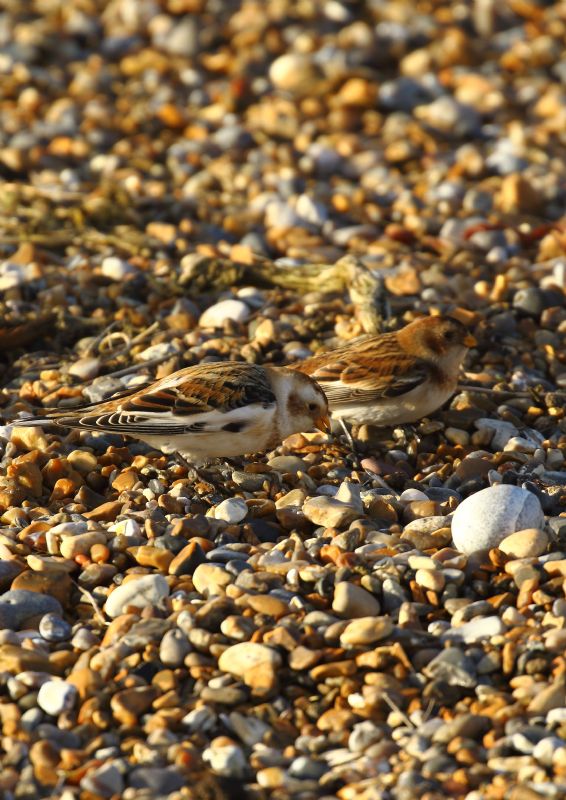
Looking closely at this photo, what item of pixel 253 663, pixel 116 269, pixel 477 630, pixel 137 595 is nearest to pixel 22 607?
pixel 137 595

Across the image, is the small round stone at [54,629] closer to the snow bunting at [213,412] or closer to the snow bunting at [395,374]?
the snow bunting at [213,412]

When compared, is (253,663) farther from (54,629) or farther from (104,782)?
(54,629)

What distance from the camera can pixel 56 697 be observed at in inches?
147

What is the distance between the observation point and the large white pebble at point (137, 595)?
13.7 ft

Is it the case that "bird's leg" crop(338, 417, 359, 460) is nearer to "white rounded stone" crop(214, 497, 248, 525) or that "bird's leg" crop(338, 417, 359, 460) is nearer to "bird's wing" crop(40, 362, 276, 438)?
"bird's wing" crop(40, 362, 276, 438)

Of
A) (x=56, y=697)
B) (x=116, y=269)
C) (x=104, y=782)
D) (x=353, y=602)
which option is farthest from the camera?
(x=116, y=269)

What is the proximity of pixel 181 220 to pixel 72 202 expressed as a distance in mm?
743

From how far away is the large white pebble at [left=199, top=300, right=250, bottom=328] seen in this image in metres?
6.55

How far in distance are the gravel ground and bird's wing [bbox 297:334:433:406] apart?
243mm

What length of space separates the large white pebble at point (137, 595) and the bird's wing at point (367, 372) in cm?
157

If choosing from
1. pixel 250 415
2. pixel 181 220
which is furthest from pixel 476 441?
pixel 181 220

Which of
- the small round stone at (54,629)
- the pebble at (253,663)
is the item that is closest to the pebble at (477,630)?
the pebble at (253,663)

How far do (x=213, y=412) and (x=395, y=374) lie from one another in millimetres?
973

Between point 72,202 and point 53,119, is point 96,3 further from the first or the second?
point 72,202
